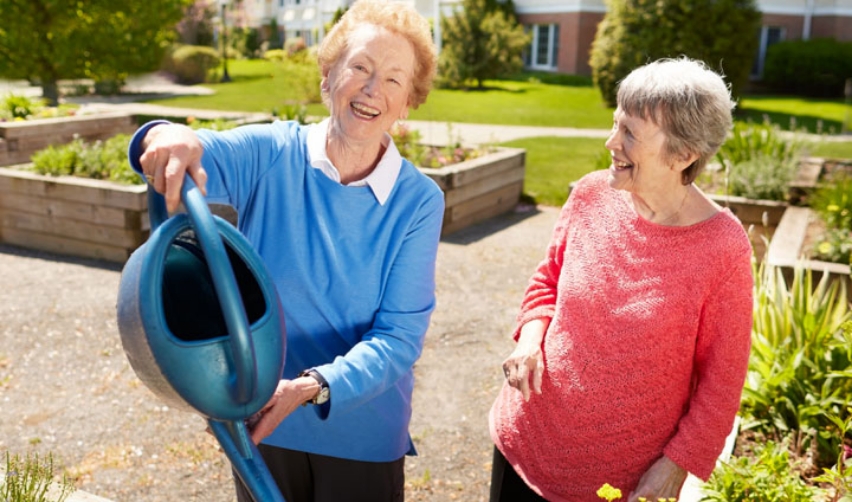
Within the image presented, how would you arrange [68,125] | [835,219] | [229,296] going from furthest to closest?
[68,125] < [835,219] < [229,296]

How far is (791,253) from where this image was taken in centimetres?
482

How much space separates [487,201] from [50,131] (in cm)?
495

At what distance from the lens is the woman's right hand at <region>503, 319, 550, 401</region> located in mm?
1911

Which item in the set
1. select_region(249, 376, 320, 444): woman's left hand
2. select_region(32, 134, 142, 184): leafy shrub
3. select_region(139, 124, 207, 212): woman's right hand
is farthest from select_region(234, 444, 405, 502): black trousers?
select_region(32, 134, 142, 184): leafy shrub

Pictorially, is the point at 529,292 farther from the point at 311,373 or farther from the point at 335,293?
the point at 311,373

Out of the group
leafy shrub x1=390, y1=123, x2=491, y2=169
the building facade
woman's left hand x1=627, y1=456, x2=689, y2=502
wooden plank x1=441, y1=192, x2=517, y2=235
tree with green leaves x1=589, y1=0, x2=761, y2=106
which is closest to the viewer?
woman's left hand x1=627, y1=456, x2=689, y2=502

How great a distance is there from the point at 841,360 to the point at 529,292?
5.64 ft

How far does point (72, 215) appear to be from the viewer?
6.42m

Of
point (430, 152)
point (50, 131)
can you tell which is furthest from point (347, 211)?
point (50, 131)

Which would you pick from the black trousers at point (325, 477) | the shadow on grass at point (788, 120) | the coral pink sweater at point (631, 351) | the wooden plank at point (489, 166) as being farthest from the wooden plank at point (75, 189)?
the shadow on grass at point (788, 120)

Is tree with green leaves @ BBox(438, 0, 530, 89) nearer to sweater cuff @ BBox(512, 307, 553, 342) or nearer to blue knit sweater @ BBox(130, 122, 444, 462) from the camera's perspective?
sweater cuff @ BBox(512, 307, 553, 342)

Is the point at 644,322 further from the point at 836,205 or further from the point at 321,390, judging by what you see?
the point at 836,205

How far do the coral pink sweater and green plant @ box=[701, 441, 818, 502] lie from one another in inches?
20.1

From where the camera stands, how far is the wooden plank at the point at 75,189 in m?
6.04
